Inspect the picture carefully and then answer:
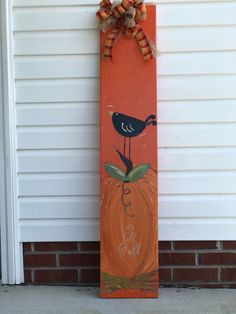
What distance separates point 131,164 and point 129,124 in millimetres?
307

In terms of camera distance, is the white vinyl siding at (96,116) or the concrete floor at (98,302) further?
the white vinyl siding at (96,116)

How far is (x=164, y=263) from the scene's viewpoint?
355cm

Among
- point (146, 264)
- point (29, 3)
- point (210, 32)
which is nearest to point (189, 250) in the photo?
point (146, 264)

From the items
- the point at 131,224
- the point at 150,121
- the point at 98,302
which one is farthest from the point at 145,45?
the point at 98,302

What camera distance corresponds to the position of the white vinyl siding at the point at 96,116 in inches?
134

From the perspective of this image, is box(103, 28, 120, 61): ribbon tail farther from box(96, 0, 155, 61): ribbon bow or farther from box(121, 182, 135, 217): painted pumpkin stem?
box(121, 182, 135, 217): painted pumpkin stem

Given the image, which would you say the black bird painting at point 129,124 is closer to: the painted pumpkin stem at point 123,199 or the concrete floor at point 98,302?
the painted pumpkin stem at point 123,199

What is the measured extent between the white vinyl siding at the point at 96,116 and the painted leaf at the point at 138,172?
19cm

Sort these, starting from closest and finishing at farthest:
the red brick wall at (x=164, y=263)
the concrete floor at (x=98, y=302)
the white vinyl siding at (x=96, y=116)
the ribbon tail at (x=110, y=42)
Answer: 1. the concrete floor at (x=98, y=302)
2. the ribbon tail at (x=110, y=42)
3. the white vinyl siding at (x=96, y=116)
4. the red brick wall at (x=164, y=263)

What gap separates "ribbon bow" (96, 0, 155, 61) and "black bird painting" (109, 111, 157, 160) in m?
0.45

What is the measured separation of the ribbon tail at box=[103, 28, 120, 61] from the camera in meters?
3.29

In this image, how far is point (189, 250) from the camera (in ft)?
11.6

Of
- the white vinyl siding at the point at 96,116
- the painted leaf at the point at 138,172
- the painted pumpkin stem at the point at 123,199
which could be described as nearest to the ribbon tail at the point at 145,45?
the white vinyl siding at the point at 96,116

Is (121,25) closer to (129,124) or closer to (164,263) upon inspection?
(129,124)
